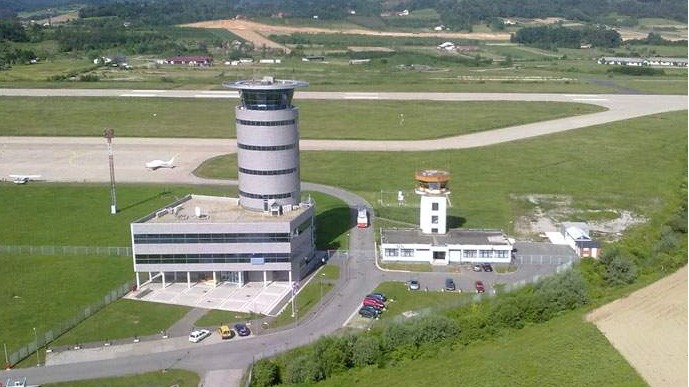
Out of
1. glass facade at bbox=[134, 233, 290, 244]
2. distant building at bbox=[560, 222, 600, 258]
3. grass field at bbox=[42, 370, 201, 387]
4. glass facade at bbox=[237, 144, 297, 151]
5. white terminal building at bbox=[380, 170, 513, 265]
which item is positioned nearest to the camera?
grass field at bbox=[42, 370, 201, 387]

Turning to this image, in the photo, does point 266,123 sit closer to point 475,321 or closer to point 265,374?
point 475,321

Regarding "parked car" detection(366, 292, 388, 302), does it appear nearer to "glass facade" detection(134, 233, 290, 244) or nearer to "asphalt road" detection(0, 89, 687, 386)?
"asphalt road" detection(0, 89, 687, 386)

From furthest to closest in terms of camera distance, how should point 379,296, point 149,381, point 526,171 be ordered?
point 526,171
point 379,296
point 149,381

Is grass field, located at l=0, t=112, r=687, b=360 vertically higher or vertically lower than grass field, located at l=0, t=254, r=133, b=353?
higher

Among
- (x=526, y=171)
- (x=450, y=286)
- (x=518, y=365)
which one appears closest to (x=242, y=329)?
(x=450, y=286)

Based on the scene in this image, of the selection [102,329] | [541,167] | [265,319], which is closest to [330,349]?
[265,319]

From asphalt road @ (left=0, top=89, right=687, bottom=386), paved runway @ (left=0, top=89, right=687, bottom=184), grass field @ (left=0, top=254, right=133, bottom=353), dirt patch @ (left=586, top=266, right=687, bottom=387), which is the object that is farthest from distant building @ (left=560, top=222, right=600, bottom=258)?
paved runway @ (left=0, top=89, right=687, bottom=184)
